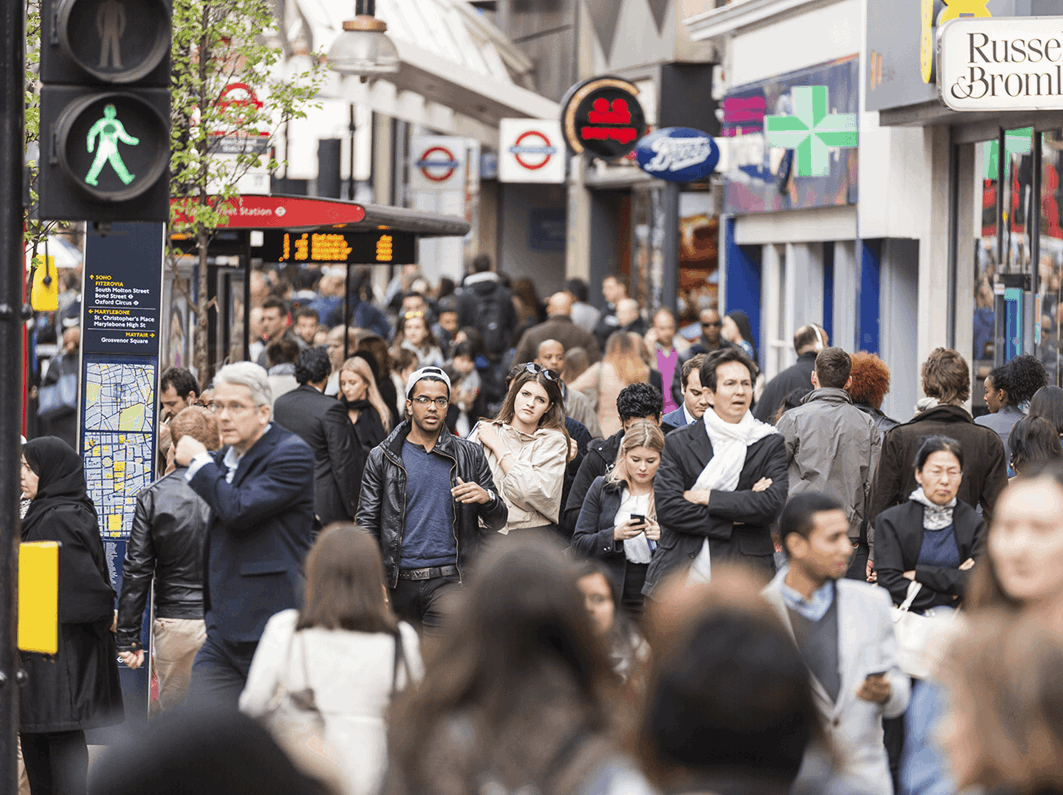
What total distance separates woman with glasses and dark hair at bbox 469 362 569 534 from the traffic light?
12.2 ft

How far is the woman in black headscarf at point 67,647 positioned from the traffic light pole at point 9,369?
1.45 m

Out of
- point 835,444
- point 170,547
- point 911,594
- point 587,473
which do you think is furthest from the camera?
point 835,444

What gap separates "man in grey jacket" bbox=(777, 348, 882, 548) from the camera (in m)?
9.50

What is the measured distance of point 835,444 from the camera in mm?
9492

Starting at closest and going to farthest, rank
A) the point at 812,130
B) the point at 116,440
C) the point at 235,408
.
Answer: the point at 235,408
the point at 116,440
the point at 812,130

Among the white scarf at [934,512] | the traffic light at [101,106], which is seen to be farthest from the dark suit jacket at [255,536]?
the white scarf at [934,512]

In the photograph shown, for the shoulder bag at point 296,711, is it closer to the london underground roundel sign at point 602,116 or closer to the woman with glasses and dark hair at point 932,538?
the woman with glasses and dark hair at point 932,538

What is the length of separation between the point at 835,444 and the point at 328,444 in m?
3.50

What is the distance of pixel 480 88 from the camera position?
25266 mm

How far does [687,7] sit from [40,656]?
1905cm

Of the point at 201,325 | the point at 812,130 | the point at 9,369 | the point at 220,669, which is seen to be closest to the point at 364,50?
the point at 201,325

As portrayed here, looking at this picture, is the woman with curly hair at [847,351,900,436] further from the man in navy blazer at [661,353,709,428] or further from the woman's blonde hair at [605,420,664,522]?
the woman's blonde hair at [605,420,664,522]

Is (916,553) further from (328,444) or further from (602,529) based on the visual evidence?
(328,444)

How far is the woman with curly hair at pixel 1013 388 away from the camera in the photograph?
9.49 metres
